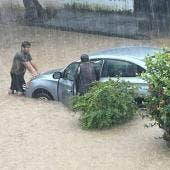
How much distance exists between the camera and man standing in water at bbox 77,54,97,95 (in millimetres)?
12922

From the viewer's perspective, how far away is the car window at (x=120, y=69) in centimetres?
1273

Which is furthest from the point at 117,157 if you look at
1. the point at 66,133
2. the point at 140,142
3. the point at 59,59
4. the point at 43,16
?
the point at 43,16

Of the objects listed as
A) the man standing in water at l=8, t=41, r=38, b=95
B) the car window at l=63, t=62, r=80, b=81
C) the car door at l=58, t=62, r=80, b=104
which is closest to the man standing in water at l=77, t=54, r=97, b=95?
the car door at l=58, t=62, r=80, b=104

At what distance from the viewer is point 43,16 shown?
1067 inches

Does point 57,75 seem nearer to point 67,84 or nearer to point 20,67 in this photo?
point 67,84

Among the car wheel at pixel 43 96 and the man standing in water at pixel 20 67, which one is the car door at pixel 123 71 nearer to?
the car wheel at pixel 43 96

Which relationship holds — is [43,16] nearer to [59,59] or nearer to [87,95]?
[59,59]

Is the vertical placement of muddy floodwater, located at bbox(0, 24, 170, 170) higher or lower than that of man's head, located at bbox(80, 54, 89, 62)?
lower

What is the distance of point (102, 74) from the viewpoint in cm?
1320

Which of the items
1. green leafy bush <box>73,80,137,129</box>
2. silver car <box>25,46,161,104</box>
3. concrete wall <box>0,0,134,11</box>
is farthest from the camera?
concrete wall <box>0,0,134,11</box>

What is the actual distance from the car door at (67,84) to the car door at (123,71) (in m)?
0.75

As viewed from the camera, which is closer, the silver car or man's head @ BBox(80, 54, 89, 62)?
the silver car

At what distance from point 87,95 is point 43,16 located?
1545cm

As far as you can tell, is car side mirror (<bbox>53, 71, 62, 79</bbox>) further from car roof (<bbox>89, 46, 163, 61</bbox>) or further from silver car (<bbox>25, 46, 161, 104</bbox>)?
car roof (<bbox>89, 46, 163, 61</bbox>)
